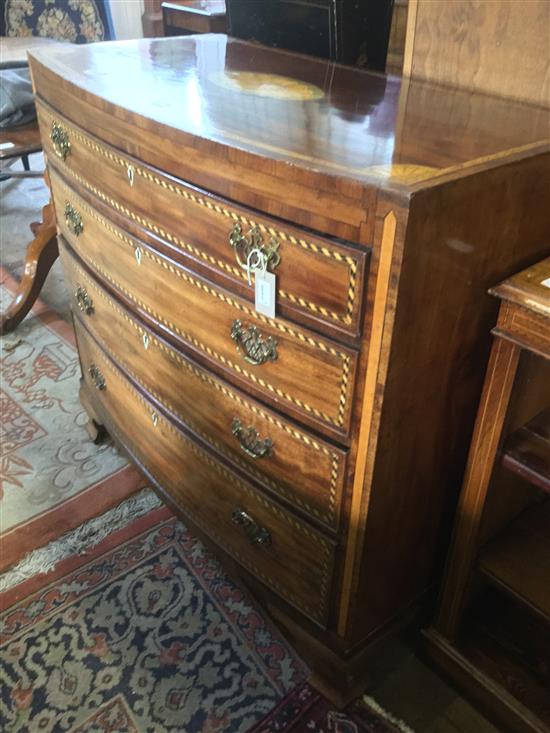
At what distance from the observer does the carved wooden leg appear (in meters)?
2.38

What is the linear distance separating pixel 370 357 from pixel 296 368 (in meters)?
0.14

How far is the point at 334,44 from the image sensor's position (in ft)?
4.44

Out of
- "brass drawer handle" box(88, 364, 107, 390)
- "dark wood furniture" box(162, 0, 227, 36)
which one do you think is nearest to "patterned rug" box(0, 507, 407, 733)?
"brass drawer handle" box(88, 364, 107, 390)

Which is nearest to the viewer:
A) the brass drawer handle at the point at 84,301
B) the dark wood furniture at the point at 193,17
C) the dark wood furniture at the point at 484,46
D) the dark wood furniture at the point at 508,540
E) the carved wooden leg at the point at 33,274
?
the dark wood furniture at the point at 508,540

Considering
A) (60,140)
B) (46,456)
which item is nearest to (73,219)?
(60,140)

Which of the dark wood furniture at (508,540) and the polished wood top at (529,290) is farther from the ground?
the polished wood top at (529,290)

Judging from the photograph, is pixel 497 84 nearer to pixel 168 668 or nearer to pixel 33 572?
pixel 168 668

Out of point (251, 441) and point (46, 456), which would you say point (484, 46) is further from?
point (46, 456)

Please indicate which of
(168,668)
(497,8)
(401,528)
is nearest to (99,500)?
(168,668)

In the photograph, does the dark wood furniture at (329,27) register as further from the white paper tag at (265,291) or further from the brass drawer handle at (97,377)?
the brass drawer handle at (97,377)

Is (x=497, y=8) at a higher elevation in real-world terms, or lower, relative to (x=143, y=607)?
higher

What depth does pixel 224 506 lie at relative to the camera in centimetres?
127

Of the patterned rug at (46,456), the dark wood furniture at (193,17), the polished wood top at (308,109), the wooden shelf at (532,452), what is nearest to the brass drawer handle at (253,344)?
the polished wood top at (308,109)

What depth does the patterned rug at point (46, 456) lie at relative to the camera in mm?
1648
